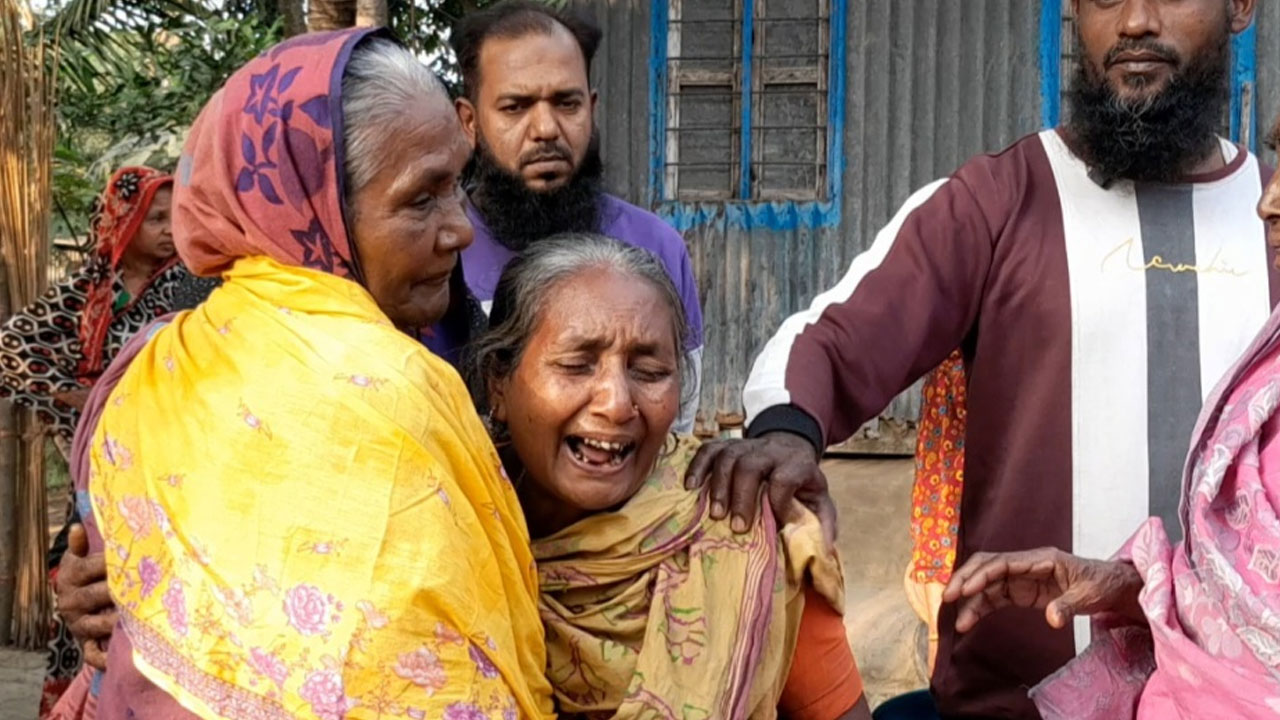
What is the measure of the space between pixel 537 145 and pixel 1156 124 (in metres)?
1.61

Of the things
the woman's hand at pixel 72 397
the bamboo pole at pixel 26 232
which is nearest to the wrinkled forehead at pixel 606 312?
the woman's hand at pixel 72 397

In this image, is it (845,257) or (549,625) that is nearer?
(549,625)

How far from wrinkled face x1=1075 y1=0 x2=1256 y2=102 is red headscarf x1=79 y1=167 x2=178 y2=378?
370 cm

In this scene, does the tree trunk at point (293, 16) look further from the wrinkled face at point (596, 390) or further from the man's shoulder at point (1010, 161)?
the wrinkled face at point (596, 390)

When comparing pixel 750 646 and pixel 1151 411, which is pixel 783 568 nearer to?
pixel 750 646

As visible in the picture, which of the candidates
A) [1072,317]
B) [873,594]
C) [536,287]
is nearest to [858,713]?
[536,287]

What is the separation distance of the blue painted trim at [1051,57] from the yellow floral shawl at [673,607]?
6338 millimetres

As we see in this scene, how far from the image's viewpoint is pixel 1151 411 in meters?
2.89

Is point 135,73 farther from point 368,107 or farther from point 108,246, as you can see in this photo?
point 368,107

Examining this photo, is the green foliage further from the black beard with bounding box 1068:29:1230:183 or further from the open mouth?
the open mouth

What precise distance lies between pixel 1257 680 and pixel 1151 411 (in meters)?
0.90

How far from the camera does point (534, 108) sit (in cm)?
388

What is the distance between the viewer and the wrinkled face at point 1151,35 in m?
3.01

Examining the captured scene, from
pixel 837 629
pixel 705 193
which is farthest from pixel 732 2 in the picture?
pixel 837 629
